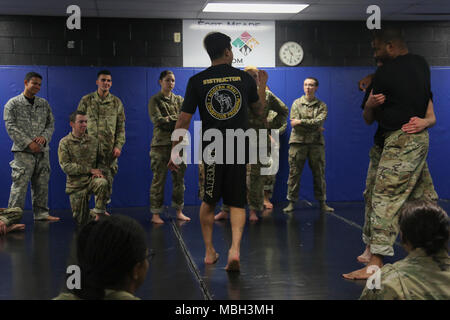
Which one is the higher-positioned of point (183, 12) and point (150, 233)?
point (183, 12)

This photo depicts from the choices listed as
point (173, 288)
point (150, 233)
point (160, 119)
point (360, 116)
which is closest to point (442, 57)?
point (360, 116)

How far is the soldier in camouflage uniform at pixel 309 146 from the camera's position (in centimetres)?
686

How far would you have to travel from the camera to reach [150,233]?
5363 millimetres

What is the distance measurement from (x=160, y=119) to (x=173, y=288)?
286cm

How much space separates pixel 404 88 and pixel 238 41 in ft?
15.0

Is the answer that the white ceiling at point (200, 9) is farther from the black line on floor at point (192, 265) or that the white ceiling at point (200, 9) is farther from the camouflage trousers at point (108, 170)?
the black line on floor at point (192, 265)

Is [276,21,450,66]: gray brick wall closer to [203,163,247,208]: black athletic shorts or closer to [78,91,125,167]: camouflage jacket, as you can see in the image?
[78,91,125,167]: camouflage jacket

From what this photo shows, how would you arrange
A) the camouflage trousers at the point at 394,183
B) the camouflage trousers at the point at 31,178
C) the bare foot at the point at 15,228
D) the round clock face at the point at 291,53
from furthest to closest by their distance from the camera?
the round clock face at the point at 291,53
the camouflage trousers at the point at 31,178
the bare foot at the point at 15,228
the camouflage trousers at the point at 394,183

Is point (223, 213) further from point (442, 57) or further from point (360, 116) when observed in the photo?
point (442, 57)

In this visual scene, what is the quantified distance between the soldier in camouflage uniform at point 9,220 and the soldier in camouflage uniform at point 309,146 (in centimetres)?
319

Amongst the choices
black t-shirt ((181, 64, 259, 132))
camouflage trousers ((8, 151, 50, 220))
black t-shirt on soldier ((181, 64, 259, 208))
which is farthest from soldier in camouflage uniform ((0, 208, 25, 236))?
black t-shirt ((181, 64, 259, 132))

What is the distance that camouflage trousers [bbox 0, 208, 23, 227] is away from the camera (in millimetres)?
5492

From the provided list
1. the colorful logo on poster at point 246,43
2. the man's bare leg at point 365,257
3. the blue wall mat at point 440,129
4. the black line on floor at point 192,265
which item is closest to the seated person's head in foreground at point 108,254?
→ the black line on floor at point 192,265
